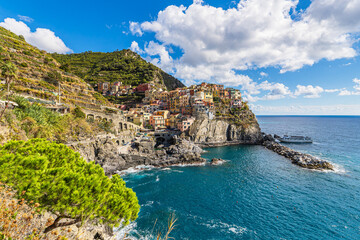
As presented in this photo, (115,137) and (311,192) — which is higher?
(115,137)

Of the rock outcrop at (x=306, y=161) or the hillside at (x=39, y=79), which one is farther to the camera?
the hillside at (x=39, y=79)

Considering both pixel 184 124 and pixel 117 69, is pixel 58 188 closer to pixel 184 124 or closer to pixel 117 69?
pixel 184 124


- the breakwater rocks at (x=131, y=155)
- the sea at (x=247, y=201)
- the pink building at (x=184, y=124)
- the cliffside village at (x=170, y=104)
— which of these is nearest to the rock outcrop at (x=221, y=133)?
the pink building at (x=184, y=124)

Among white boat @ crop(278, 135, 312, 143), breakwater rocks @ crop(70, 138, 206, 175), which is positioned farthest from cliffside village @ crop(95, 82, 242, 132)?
white boat @ crop(278, 135, 312, 143)

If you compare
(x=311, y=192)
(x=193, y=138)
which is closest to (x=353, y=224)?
(x=311, y=192)

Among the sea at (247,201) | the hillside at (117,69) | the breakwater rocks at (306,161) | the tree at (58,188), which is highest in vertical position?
the hillside at (117,69)

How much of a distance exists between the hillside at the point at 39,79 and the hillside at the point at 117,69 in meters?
52.5

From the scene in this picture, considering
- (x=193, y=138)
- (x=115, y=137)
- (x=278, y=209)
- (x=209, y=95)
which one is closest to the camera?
(x=278, y=209)

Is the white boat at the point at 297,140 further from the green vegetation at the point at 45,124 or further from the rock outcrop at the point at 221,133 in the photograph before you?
the green vegetation at the point at 45,124

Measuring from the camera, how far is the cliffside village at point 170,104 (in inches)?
2758

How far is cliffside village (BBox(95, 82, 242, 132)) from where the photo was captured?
70062 mm

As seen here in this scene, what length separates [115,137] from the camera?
47.4 metres

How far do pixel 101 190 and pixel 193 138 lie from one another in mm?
56982

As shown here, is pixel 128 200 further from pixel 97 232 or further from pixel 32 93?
pixel 32 93
